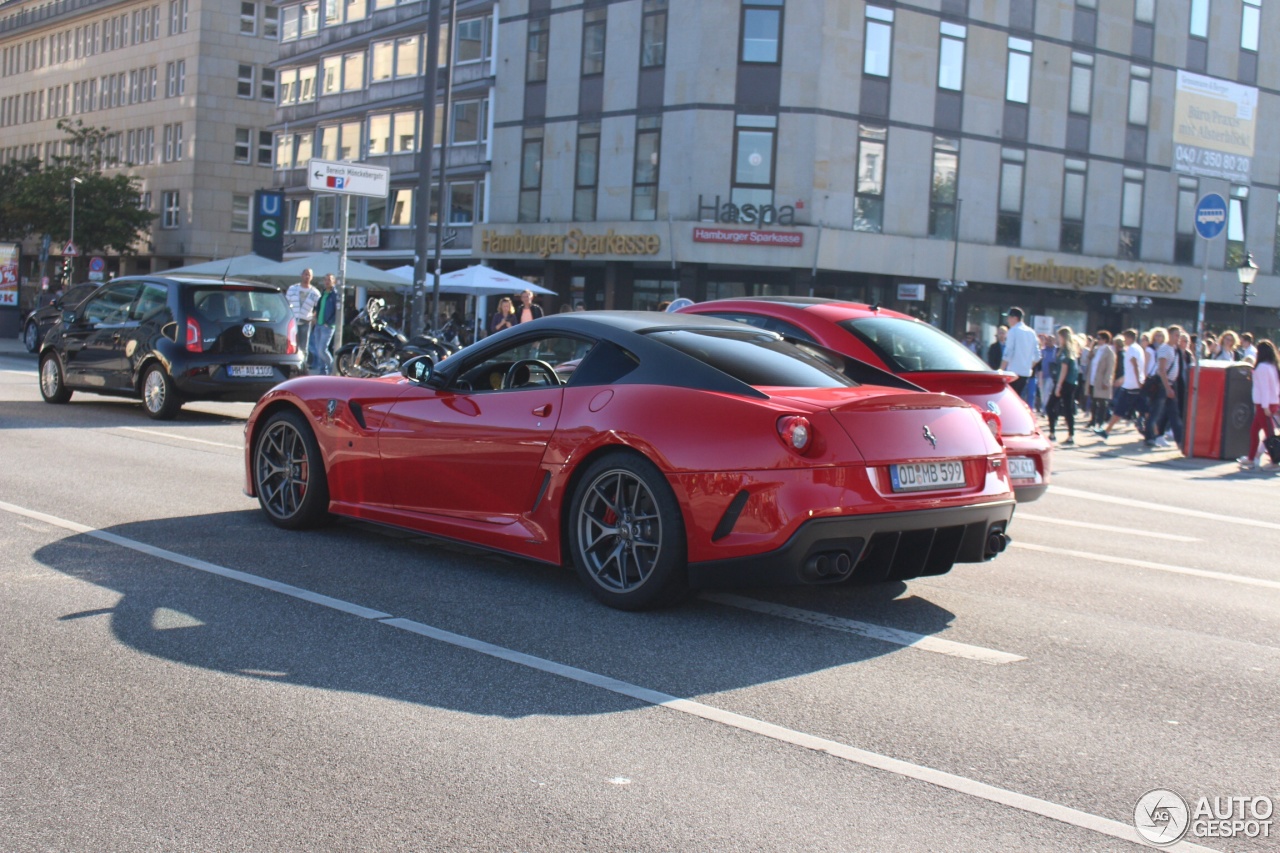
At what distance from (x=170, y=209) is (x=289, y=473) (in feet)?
238

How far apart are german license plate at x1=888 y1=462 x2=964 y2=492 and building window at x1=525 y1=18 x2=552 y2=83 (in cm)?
4020

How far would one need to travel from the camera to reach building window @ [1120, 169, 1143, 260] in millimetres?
44844

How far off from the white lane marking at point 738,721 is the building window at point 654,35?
3586 cm

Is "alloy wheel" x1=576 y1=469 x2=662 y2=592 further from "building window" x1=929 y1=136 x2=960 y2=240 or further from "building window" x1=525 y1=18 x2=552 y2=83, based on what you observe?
"building window" x1=525 y1=18 x2=552 y2=83

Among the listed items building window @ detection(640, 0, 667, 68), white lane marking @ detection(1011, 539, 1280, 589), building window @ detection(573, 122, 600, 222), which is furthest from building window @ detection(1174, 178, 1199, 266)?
white lane marking @ detection(1011, 539, 1280, 589)

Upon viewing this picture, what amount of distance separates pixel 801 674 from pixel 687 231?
3519 cm

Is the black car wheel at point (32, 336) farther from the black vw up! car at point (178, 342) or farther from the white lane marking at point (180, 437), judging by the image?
the white lane marking at point (180, 437)

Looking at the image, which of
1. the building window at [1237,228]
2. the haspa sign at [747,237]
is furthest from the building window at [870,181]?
the building window at [1237,228]

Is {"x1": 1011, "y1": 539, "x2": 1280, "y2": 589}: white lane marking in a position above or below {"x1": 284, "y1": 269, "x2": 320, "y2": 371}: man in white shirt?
below

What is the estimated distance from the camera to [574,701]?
4.56m

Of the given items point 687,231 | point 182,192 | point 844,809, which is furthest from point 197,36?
point 844,809

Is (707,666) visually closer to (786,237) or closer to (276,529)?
(276,529)

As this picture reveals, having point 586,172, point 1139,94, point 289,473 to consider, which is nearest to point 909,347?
point 289,473

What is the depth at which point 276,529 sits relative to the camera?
25.8 ft
